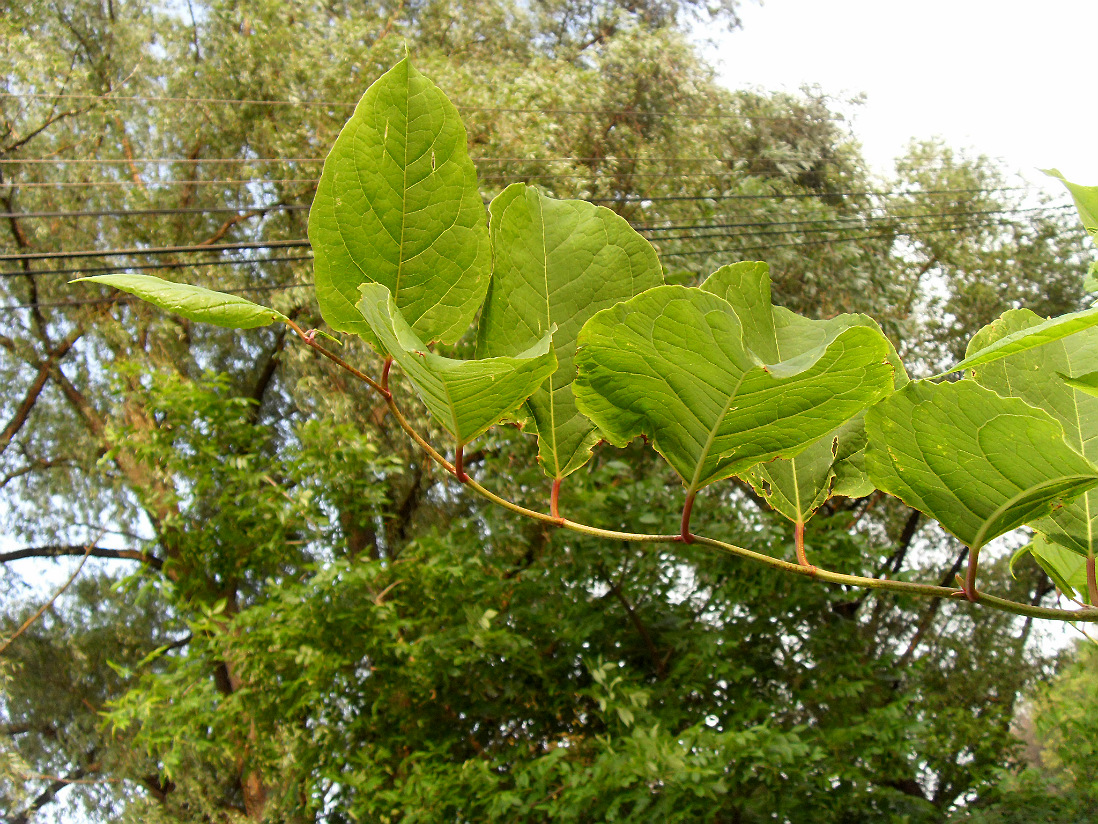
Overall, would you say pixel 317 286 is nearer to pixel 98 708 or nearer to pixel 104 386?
pixel 104 386

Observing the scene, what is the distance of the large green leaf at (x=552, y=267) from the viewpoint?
179 millimetres

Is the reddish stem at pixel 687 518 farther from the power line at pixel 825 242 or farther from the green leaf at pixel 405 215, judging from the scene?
the power line at pixel 825 242

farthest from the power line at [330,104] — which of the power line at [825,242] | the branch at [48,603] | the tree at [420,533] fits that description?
the branch at [48,603]

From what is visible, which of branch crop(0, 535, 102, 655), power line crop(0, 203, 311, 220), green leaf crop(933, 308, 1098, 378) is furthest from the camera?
branch crop(0, 535, 102, 655)

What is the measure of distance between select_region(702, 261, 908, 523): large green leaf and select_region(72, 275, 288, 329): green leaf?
9 cm

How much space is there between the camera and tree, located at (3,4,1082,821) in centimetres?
201

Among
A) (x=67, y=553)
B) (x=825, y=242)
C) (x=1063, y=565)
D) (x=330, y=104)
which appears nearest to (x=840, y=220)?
(x=825, y=242)

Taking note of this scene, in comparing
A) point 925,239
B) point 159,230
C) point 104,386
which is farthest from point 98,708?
point 925,239

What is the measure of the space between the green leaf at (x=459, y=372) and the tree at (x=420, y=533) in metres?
1.54

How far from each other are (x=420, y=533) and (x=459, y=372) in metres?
3.42

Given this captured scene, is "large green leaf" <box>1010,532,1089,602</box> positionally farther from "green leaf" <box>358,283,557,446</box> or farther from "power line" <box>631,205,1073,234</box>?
"power line" <box>631,205,1073,234</box>

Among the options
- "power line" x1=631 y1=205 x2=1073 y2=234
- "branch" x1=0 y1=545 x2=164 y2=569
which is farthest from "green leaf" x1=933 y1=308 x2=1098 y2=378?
"branch" x1=0 y1=545 x2=164 y2=569

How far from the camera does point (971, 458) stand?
15cm

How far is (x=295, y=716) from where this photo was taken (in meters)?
2.14
